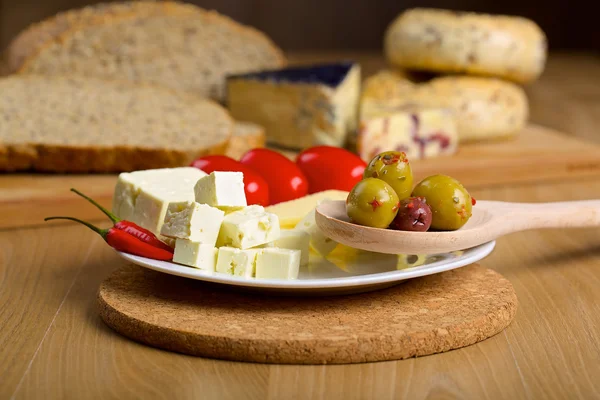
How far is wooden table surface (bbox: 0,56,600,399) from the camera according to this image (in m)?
1.58

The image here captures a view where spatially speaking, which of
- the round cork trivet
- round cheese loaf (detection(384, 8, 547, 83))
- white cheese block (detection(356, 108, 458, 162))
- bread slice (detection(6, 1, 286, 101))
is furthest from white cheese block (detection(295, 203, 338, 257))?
bread slice (detection(6, 1, 286, 101))

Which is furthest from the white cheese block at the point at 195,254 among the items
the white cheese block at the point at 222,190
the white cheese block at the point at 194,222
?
the white cheese block at the point at 222,190

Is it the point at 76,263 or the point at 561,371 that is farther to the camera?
the point at 76,263

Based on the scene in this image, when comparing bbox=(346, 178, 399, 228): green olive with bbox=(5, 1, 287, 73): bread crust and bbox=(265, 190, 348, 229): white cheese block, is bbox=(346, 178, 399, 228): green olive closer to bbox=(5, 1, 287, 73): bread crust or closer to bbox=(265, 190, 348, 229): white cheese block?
bbox=(265, 190, 348, 229): white cheese block

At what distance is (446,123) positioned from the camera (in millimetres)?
3777

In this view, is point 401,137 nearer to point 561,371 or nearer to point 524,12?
point 561,371

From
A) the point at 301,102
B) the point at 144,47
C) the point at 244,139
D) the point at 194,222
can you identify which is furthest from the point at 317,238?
the point at 144,47

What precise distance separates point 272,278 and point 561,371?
25.3 inches

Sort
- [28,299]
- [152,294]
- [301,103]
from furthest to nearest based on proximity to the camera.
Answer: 1. [301,103]
2. [28,299]
3. [152,294]

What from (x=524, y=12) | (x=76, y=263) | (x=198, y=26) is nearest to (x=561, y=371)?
(x=76, y=263)

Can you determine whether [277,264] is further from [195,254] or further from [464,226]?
[464,226]

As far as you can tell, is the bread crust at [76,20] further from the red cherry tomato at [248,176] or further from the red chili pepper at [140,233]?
the red chili pepper at [140,233]

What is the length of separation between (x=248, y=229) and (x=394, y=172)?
0.38 metres

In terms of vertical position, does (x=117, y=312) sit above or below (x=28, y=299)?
above
